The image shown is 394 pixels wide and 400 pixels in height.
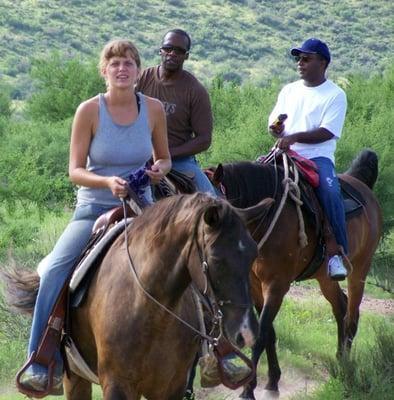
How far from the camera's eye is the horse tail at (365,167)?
35.4 ft

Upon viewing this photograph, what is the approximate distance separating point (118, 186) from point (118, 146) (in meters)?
0.35

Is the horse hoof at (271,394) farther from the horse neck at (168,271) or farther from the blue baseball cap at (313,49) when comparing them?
the horse neck at (168,271)

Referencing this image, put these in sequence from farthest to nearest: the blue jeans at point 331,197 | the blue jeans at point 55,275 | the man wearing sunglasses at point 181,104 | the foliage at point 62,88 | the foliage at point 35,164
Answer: the foliage at point 62,88 → the foliage at point 35,164 → the blue jeans at point 331,197 → the man wearing sunglasses at point 181,104 → the blue jeans at point 55,275

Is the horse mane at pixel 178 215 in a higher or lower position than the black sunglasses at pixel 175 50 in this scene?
lower

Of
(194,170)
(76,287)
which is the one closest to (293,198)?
(194,170)

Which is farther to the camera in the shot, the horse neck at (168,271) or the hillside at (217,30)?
the hillside at (217,30)

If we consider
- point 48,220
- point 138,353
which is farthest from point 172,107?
point 48,220

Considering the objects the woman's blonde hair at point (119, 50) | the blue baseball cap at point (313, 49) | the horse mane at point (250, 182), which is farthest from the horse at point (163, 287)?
the blue baseball cap at point (313, 49)

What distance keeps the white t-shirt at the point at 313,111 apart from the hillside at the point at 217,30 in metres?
39.7

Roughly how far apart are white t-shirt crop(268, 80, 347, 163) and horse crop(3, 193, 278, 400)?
382 centimetres

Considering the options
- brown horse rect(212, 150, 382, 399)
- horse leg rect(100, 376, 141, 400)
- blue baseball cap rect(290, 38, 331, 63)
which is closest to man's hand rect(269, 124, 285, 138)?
brown horse rect(212, 150, 382, 399)

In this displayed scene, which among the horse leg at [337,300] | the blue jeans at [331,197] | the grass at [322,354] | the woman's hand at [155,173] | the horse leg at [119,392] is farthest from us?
the horse leg at [337,300]

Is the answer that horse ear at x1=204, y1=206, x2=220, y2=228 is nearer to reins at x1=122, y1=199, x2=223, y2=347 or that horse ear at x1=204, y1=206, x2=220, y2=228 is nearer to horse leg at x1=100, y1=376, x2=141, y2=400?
reins at x1=122, y1=199, x2=223, y2=347

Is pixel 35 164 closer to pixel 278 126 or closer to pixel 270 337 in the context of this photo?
pixel 278 126
